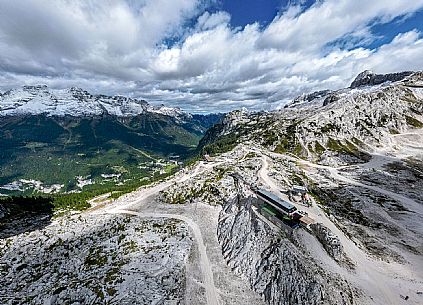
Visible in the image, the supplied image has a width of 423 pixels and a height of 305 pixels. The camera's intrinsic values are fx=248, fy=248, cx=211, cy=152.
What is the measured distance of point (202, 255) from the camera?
254 feet

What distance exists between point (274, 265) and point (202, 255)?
22217mm

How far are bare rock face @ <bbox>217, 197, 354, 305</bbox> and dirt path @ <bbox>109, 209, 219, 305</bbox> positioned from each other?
6.66 m

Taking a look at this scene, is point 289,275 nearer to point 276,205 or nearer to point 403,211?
point 276,205

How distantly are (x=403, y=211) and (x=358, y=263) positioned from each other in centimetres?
4773

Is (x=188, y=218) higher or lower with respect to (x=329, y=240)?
lower

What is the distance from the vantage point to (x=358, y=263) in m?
67.2

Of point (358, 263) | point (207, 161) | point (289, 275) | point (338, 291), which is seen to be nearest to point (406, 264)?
point (358, 263)

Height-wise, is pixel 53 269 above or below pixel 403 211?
below

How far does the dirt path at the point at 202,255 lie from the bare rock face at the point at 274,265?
6.66m

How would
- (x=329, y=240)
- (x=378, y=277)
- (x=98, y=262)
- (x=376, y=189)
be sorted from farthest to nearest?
(x=376, y=189)
(x=98, y=262)
(x=329, y=240)
(x=378, y=277)

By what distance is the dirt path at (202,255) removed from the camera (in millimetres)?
63600

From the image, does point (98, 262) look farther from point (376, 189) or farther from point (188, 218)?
point (376, 189)

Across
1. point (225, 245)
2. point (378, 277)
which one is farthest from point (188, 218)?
point (378, 277)

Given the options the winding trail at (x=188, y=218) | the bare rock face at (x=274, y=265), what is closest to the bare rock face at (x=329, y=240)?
the bare rock face at (x=274, y=265)
